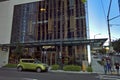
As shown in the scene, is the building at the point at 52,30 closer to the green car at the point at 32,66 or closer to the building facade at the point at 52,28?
the building facade at the point at 52,28

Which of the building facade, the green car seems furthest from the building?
the green car

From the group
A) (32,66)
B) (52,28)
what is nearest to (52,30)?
(52,28)

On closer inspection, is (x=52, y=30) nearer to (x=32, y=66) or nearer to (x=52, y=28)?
(x=52, y=28)

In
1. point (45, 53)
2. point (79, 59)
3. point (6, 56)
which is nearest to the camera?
point (79, 59)

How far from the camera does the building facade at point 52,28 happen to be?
1394 inches

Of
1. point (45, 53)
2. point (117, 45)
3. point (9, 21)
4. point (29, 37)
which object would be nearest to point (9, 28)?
point (9, 21)

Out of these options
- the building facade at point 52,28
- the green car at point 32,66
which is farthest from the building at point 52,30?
the green car at point 32,66

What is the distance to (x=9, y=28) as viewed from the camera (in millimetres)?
41438

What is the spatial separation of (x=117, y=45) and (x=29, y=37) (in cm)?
3939

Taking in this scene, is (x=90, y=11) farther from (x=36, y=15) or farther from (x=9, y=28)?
(x=9, y=28)

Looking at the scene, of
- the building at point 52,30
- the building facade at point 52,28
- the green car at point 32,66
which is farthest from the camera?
the building facade at point 52,28

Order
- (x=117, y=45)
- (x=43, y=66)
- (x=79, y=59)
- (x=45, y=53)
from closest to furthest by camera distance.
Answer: (x=43, y=66) → (x=79, y=59) → (x=45, y=53) → (x=117, y=45)

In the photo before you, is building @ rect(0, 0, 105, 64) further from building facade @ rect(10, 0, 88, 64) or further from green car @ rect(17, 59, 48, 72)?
green car @ rect(17, 59, 48, 72)

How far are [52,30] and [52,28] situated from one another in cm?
47
